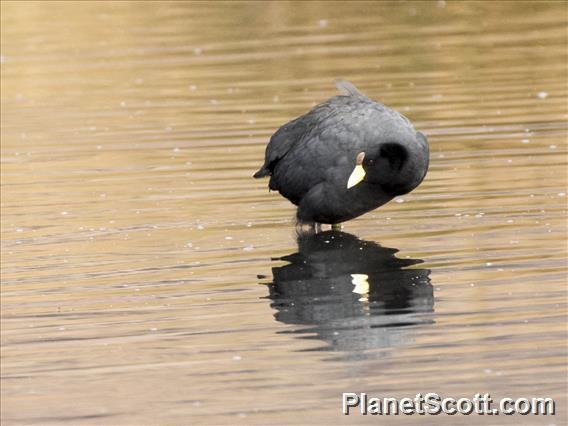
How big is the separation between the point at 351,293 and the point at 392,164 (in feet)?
4.00

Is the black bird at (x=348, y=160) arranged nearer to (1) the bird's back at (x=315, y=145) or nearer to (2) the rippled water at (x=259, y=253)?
(1) the bird's back at (x=315, y=145)

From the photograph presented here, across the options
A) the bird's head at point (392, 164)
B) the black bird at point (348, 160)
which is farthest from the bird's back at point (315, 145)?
the bird's head at point (392, 164)

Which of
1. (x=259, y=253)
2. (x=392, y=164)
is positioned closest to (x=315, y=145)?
(x=392, y=164)

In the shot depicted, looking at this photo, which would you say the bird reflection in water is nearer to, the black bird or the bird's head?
the black bird

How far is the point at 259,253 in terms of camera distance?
11.0m

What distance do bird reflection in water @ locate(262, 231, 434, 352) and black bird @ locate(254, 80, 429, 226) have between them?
317 mm

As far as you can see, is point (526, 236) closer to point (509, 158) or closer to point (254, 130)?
point (509, 158)

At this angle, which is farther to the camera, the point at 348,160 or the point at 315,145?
the point at 315,145

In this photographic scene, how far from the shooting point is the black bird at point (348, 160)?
10547 millimetres

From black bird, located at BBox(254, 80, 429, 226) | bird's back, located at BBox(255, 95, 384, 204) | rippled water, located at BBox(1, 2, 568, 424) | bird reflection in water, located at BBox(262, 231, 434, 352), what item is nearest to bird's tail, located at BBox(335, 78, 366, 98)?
black bird, located at BBox(254, 80, 429, 226)

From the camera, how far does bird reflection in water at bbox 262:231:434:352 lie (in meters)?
8.78

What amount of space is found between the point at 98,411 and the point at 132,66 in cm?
1513

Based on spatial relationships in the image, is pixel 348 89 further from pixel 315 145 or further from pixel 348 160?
pixel 348 160

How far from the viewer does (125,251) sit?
11.1m
